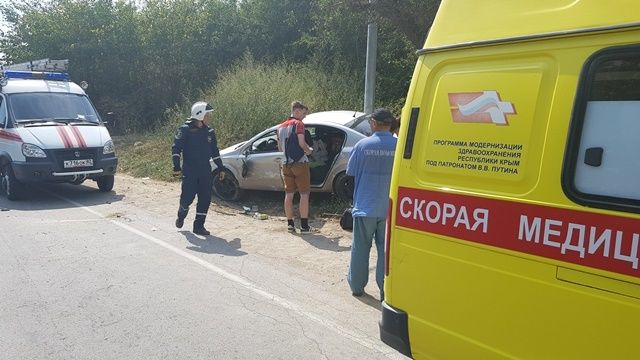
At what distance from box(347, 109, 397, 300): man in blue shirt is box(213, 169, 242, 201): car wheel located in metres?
4.99

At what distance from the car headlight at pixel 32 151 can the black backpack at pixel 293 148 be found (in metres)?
5.10

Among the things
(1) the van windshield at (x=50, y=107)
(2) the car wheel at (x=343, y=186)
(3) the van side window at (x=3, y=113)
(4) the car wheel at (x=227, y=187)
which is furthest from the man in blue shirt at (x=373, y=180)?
(3) the van side window at (x=3, y=113)

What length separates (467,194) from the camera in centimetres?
245

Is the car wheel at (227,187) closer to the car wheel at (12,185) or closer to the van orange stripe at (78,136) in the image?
the van orange stripe at (78,136)

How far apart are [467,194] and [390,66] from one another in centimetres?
1625

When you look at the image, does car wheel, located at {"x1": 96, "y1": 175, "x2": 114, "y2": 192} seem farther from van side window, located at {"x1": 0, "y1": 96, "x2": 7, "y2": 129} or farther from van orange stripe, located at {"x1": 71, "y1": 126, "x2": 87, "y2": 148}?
van side window, located at {"x1": 0, "y1": 96, "x2": 7, "y2": 129}

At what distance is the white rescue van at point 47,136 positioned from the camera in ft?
30.8

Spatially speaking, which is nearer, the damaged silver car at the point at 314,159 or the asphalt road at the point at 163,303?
the asphalt road at the point at 163,303

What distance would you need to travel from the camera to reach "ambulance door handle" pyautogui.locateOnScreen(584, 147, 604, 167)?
6.68ft

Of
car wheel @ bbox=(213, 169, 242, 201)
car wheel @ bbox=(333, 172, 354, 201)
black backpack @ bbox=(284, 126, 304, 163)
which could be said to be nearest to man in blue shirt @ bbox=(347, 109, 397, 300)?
black backpack @ bbox=(284, 126, 304, 163)

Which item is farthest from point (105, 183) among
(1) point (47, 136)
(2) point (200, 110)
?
(2) point (200, 110)

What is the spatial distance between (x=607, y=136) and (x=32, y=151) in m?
9.73

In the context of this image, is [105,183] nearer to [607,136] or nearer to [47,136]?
[47,136]

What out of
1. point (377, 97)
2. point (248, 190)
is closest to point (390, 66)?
point (377, 97)
